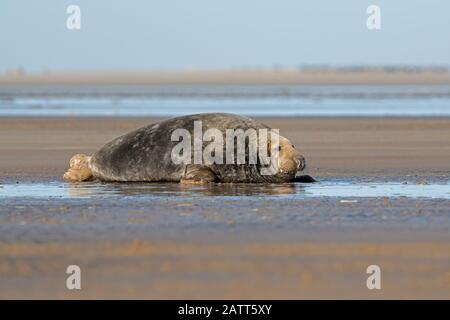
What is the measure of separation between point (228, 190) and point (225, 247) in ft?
12.0

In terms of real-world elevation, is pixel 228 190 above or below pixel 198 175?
below

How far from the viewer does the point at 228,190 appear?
12.3 meters

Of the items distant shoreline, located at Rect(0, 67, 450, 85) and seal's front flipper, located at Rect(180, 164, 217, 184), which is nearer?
seal's front flipper, located at Rect(180, 164, 217, 184)

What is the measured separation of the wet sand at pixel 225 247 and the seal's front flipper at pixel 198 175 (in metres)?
1.41

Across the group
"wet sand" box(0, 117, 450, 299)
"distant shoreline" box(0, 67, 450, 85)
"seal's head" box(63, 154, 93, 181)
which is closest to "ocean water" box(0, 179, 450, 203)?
"seal's head" box(63, 154, 93, 181)

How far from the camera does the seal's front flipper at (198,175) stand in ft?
41.8

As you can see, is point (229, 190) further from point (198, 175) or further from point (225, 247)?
point (225, 247)

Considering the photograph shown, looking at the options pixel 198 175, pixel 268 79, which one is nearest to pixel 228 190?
pixel 198 175

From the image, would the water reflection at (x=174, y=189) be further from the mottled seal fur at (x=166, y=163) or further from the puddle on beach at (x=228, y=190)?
the mottled seal fur at (x=166, y=163)

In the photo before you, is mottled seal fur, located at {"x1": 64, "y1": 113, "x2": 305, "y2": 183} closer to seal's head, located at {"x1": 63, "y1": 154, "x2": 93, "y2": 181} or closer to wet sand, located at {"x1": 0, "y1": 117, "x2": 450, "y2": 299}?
seal's head, located at {"x1": 63, "y1": 154, "x2": 93, "y2": 181}

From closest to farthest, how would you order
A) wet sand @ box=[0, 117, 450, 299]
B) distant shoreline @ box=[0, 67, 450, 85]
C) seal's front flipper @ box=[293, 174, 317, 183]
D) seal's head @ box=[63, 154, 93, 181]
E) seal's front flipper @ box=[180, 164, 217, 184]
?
wet sand @ box=[0, 117, 450, 299] → seal's front flipper @ box=[180, 164, 217, 184] → seal's front flipper @ box=[293, 174, 317, 183] → seal's head @ box=[63, 154, 93, 181] → distant shoreline @ box=[0, 67, 450, 85]

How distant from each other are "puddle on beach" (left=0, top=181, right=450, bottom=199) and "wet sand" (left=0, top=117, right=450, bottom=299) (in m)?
0.44

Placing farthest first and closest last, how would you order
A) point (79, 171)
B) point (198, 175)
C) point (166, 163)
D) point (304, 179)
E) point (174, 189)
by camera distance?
point (79, 171) < point (304, 179) < point (166, 163) < point (198, 175) < point (174, 189)

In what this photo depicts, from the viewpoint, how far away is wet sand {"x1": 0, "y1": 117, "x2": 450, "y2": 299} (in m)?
7.32
